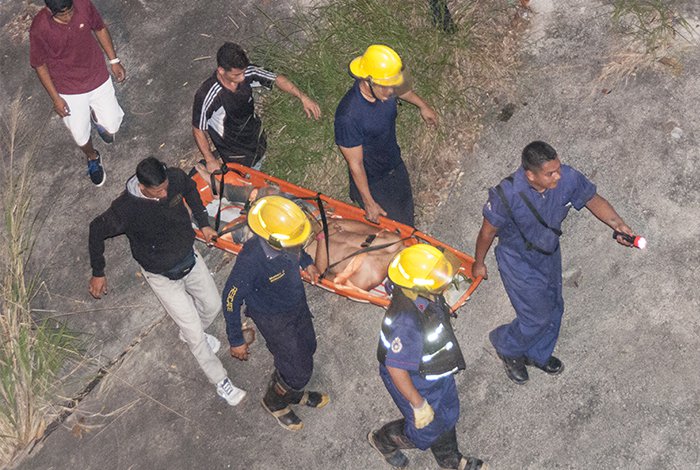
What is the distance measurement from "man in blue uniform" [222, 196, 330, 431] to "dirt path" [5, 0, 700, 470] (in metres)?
0.59

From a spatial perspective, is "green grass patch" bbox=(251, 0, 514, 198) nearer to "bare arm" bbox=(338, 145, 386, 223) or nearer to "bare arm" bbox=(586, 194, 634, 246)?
"bare arm" bbox=(338, 145, 386, 223)

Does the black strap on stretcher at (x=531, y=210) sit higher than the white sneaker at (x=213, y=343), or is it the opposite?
the black strap on stretcher at (x=531, y=210)

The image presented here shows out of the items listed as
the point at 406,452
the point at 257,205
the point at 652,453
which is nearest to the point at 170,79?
the point at 257,205

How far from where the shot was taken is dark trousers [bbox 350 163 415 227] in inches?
302

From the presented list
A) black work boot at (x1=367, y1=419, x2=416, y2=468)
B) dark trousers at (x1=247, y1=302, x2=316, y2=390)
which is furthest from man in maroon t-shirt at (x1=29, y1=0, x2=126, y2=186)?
black work boot at (x1=367, y1=419, x2=416, y2=468)

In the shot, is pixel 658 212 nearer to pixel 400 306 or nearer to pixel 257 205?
pixel 400 306

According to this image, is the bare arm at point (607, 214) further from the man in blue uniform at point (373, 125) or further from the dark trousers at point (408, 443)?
the dark trousers at point (408, 443)

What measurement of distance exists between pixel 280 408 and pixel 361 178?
181 centimetres

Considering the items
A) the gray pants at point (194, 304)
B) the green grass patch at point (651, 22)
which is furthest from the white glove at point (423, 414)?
the green grass patch at point (651, 22)

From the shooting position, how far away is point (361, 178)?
7176 mm

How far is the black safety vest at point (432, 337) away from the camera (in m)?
6.02

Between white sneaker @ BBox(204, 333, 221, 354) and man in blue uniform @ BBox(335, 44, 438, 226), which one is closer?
man in blue uniform @ BBox(335, 44, 438, 226)

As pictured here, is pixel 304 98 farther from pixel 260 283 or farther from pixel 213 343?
pixel 213 343

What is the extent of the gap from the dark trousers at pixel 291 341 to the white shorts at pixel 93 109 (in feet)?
9.49
